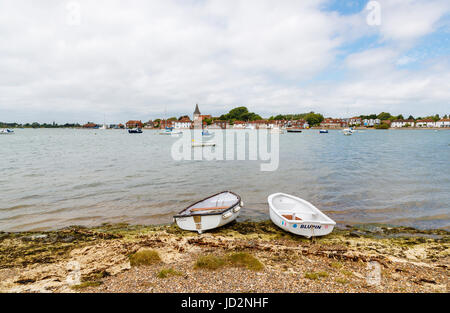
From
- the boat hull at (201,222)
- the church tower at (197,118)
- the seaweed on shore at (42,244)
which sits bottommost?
the seaweed on shore at (42,244)

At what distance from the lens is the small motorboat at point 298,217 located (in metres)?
9.53

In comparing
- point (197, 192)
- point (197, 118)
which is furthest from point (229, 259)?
point (197, 118)

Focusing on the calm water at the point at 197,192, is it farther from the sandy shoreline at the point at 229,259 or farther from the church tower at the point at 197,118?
the church tower at the point at 197,118

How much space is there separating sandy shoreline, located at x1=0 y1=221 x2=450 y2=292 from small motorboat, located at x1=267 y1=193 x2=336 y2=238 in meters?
0.41

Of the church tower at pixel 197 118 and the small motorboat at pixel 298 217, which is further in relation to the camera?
the church tower at pixel 197 118

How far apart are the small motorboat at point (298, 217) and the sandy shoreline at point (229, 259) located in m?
0.41

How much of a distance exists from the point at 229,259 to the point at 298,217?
4720mm

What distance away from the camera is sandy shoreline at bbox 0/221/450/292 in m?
6.02

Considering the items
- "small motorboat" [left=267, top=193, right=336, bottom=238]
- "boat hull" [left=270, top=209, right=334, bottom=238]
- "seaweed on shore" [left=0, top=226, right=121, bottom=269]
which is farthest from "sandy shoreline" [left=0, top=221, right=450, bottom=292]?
"small motorboat" [left=267, top=193, right=336, bottom=238]

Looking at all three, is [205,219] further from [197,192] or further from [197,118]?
[197,118]

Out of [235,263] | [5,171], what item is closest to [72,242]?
[235,263]

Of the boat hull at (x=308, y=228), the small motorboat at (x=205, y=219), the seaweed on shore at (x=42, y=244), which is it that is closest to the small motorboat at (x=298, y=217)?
the boat hull at (x=308, y=228)

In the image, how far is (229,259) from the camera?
7199 mm
